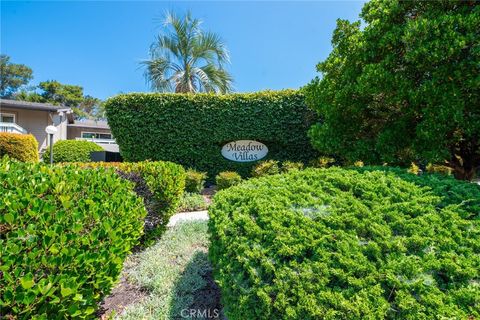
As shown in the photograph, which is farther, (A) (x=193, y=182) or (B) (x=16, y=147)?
(B) (x=16, y=147)

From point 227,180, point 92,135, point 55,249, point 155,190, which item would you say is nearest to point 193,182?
point 227,180

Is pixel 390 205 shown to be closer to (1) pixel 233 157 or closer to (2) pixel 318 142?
(2) pixel 318 142

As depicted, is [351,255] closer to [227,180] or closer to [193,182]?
[227,180]

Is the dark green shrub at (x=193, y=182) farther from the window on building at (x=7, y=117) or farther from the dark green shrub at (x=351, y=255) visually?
the window on building at (x=7, y=117)

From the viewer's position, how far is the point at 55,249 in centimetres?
132

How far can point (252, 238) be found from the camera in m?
1.94

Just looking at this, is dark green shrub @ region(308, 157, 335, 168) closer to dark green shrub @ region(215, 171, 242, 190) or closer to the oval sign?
the oval sign

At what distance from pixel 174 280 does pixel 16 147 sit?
12113mm

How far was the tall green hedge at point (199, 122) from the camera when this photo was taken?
8719mm

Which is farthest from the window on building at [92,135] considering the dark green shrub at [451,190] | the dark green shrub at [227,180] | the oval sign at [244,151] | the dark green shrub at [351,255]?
the dark green shrub at [451,190]

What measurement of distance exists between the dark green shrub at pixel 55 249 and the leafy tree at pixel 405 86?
3.60m

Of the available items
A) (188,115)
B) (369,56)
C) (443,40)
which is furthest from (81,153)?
(443,40)

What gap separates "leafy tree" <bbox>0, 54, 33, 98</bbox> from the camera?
3130 centimetres

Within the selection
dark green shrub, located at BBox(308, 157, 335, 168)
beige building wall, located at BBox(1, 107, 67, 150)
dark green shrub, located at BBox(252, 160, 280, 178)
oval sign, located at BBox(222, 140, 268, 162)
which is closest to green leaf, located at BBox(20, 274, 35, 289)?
dark green shrub, located at BBox(252, 160, 280, 178)
